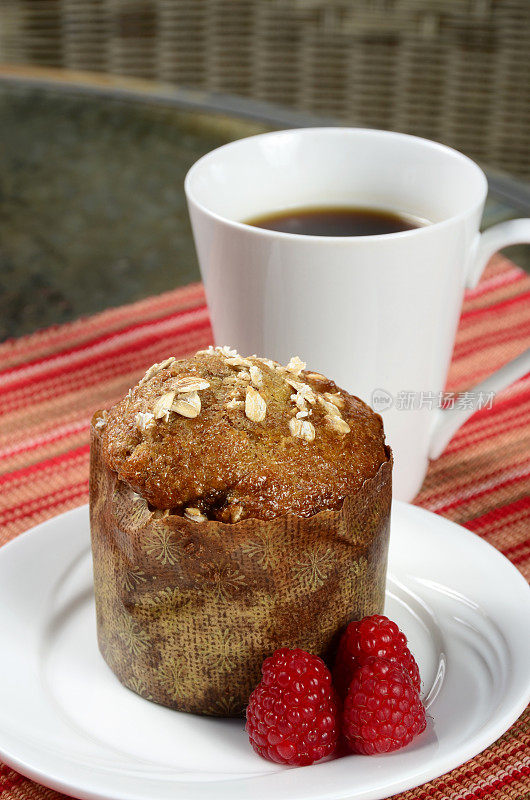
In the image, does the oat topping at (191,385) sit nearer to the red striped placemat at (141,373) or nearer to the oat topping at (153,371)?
the oat topping at (153,371)

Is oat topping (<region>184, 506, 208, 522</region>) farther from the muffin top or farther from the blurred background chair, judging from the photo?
the blurred background chair

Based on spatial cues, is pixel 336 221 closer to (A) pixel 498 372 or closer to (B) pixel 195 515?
(A) pixel 498 372

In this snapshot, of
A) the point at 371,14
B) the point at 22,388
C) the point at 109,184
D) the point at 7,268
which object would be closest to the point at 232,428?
the point at 22,388

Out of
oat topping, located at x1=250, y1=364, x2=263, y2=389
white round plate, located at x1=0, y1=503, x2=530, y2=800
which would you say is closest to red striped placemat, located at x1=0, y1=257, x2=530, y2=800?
white round plate, located at x1=0, y1=503, x2=530, y2=800

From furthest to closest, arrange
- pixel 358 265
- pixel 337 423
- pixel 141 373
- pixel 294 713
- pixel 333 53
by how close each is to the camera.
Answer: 1. pixel 333 53
2. pixel 141 373
3. pixel 358 265
4. pixel 337 423
5. pixel 294 713

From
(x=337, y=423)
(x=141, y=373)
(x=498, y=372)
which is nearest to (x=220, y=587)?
(x=337, y=423)

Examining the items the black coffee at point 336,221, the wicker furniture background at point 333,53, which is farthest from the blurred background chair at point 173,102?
the black coffee at point 336,221
